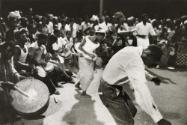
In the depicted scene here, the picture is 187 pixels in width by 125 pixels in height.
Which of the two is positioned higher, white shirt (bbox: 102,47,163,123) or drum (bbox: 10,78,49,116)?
white shirt (bbox: 102,47,163,123)

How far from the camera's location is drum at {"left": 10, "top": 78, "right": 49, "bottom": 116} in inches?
147

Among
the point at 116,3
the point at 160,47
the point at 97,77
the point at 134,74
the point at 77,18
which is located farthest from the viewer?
the point at 77,18

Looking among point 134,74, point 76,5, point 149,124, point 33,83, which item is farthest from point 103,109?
point 76,5

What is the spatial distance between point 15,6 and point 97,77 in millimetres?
1979

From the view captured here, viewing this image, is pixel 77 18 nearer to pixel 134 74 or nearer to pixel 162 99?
pixel 162 99

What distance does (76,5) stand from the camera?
10.4 metres

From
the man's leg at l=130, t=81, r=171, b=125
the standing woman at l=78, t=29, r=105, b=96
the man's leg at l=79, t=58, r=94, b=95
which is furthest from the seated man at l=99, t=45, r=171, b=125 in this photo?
the man's leg at l=79, t=58, r=94, b=95

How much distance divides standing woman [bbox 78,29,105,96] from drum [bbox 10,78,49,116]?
1.30 metres

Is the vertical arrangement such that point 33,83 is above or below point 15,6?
below

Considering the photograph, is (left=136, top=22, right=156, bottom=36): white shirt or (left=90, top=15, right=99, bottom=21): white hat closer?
(left=136, top=22, right=156, bottom=36): white shirt

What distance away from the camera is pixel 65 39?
679 cm

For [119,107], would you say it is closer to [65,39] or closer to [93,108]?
[93,108]

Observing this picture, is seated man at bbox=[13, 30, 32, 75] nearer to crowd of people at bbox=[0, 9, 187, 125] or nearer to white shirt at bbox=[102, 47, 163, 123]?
crowd of people at bbox=[0, 9, 187, 125]

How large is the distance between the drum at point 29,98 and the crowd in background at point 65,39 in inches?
9.9
